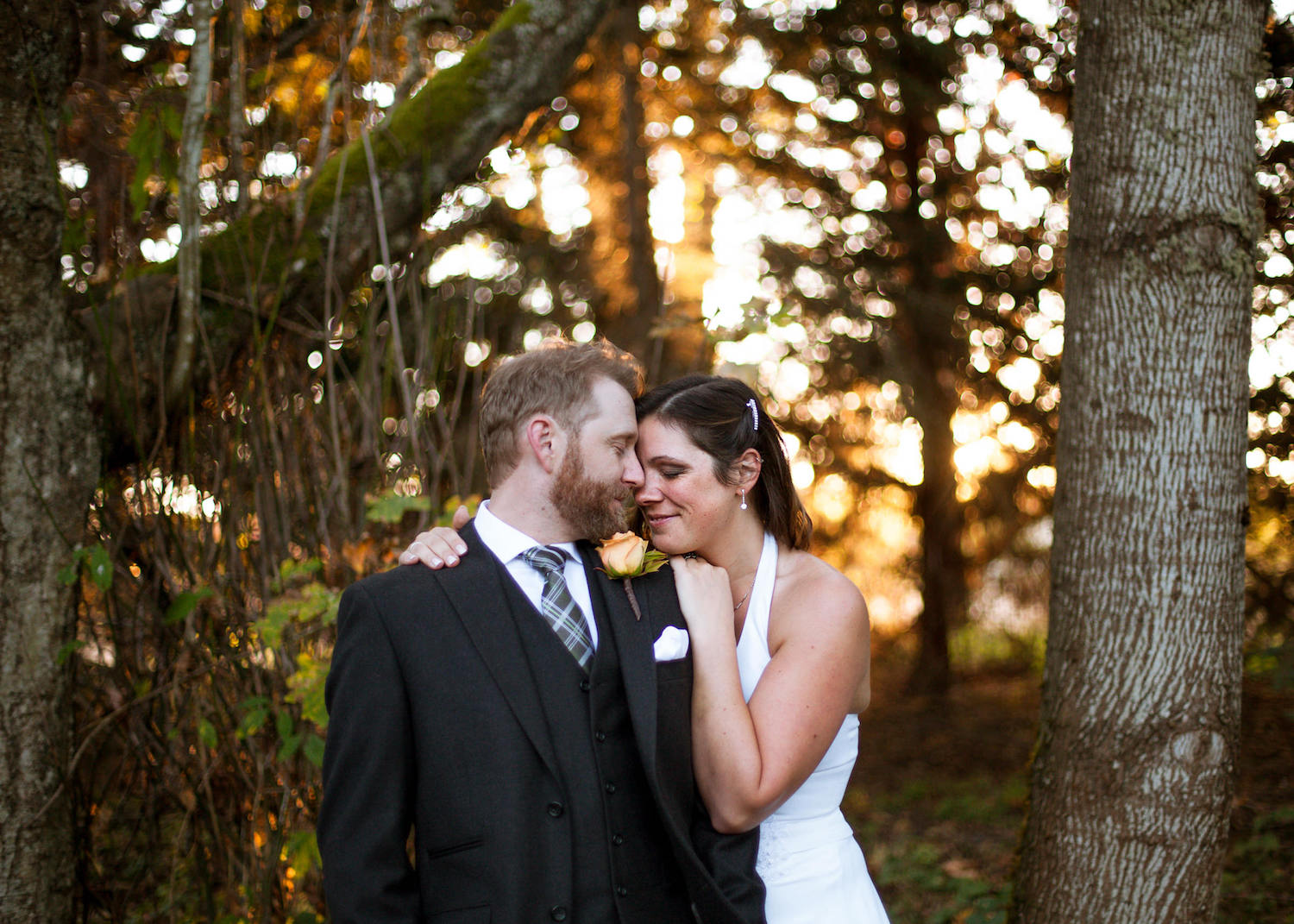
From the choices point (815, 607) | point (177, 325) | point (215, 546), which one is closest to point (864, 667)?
point (815, 607)

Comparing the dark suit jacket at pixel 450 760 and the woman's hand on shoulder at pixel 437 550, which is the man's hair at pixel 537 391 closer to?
the woman's hand on shoulder at pixel 437 550

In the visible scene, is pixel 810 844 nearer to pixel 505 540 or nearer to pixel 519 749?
pixel 519 749

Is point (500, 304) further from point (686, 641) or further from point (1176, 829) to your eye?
point (1176, 829)

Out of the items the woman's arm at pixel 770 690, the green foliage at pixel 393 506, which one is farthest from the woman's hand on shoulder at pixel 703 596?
the green foliage at pixel 393 506

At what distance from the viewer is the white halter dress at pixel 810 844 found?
94.2 inches

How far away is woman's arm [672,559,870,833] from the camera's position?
2.18 meters

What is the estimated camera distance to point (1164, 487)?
9.36 ft

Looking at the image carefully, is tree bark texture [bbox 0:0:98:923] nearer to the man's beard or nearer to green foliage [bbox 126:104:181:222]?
green foliage [bbox 126:104:181:222]

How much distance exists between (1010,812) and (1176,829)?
4.32m

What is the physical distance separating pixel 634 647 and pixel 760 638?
535 millimetres

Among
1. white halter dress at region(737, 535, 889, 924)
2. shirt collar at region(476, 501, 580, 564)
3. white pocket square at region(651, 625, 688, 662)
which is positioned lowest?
white halter dress at region(737, 535, 889, 924)

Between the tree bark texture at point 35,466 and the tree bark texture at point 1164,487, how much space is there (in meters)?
3.15

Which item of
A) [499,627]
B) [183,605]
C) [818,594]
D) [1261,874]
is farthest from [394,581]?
[1261,874]

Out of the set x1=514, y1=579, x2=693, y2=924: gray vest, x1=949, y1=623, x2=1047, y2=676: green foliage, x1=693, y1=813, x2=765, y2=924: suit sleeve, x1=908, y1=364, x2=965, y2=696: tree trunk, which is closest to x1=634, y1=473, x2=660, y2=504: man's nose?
x1=514, y1=579, x2=693, y2=924: gray vest
